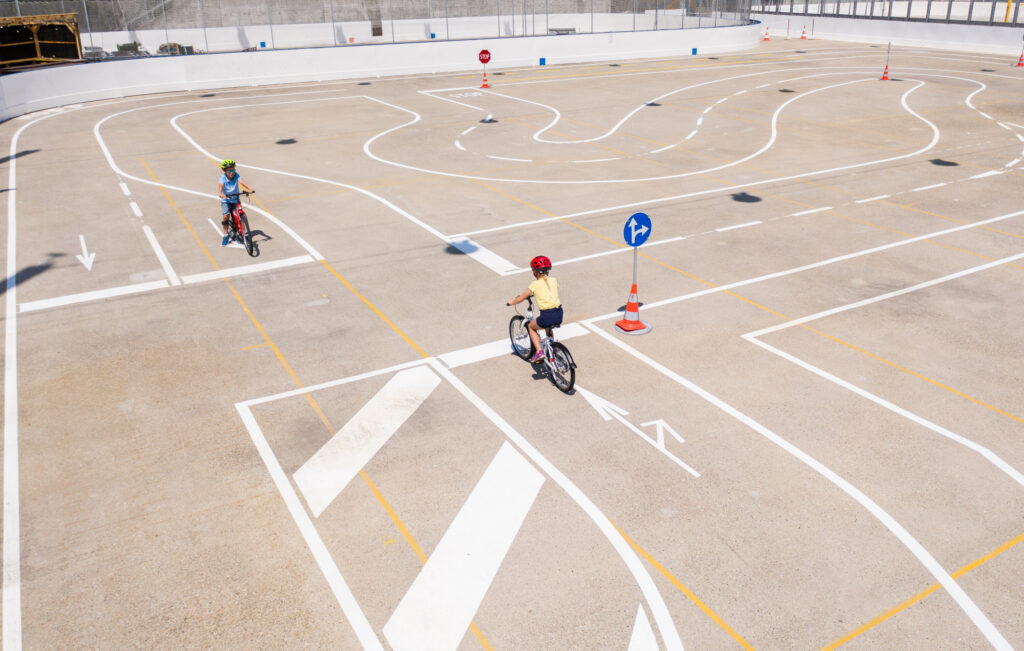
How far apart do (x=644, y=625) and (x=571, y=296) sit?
755cm

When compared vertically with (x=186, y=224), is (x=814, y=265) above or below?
below

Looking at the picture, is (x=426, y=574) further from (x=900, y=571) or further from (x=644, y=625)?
(x=900, y=571)

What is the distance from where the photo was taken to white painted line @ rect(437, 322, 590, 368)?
11094 millimetres

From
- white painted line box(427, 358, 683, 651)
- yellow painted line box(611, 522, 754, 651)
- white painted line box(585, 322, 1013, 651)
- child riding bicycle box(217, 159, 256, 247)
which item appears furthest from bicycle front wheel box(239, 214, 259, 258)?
yellow painted line box(611, 522, 754, 651)

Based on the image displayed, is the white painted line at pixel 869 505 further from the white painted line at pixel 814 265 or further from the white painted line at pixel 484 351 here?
the white painted line at pixel 814 265

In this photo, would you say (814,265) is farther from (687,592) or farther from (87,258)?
(87,258)

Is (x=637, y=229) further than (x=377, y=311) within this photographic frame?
No

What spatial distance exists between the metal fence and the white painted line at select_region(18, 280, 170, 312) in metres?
55.1

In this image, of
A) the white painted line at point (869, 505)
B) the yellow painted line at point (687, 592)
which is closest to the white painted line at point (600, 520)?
the yellow painted line at point (687, 592)

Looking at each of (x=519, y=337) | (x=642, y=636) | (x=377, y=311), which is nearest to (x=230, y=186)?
(x=377, y=311)

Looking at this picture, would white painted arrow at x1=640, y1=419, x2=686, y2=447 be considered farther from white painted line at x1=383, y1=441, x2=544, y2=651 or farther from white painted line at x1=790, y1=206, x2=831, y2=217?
white painted line at x1=790, y1=206, x2=831, y2=217

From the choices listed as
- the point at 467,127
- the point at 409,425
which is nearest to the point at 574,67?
the point at 467,127

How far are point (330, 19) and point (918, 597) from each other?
6169cm

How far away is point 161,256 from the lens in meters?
15.4
